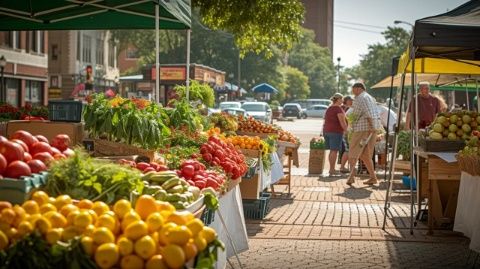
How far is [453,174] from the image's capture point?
10.4 meters

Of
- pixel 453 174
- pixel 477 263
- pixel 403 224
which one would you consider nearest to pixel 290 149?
pixel 403 224

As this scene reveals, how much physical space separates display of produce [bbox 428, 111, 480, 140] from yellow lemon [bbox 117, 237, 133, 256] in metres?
7.35

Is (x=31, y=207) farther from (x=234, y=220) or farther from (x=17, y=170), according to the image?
(x=234, y=220)

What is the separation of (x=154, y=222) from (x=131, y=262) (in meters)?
0.35

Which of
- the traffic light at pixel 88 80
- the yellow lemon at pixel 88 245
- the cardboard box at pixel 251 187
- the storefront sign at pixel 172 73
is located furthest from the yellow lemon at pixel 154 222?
the traffic light at pixel 88 80

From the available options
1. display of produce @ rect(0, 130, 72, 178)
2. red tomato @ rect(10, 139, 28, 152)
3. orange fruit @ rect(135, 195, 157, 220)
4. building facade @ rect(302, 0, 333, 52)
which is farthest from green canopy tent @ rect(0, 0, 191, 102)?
building facade @ rect(302, 0, 333, 52)

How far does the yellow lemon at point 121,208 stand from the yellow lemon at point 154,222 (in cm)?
18

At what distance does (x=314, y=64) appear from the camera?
410 feet

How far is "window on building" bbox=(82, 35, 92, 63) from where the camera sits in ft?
231

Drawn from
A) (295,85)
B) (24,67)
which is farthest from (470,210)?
(295,85)

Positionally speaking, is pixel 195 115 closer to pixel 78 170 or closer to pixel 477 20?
pixel 477 20

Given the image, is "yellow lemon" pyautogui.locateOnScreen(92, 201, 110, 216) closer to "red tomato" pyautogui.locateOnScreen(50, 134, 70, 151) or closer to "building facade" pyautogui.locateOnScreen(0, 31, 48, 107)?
"red tomato" pyautogui.locateOnScreen(50, 134, 70, 151)

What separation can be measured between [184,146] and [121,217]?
16.6 ft

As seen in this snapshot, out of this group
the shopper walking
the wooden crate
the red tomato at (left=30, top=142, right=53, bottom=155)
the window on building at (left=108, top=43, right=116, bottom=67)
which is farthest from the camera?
the window on building at (left=108, top=43, right=116, bottom=67)
